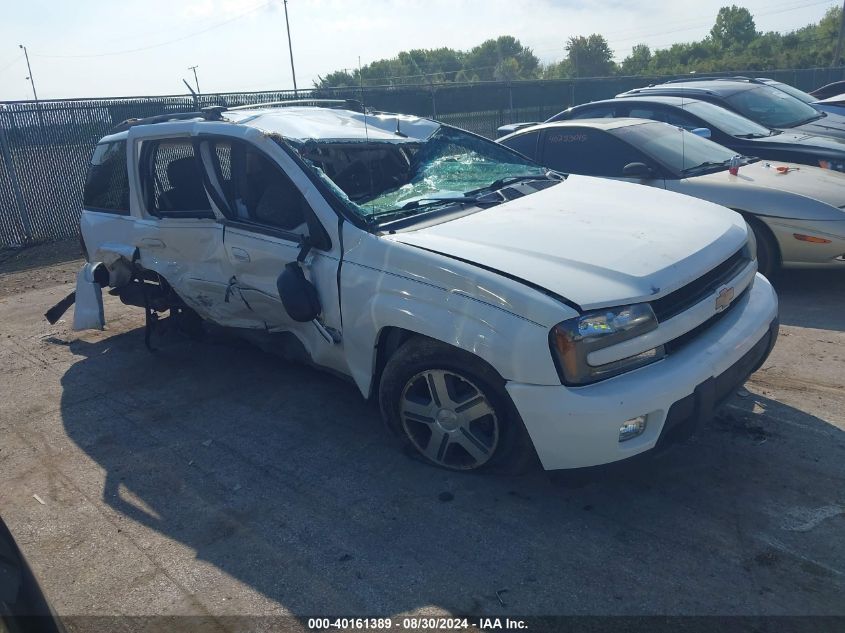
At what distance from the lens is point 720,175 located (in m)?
6.56

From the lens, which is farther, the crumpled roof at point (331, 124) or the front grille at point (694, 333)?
the crumpled roof at point (331, 124)

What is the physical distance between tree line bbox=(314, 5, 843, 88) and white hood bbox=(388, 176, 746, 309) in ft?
80.3

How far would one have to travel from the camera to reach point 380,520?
3490 mm

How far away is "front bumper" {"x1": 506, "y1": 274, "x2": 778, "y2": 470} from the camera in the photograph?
3.06 meters

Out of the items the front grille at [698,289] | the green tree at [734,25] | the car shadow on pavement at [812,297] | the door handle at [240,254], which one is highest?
the green tree at [734,25]

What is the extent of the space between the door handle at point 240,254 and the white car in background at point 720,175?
3.57 meters

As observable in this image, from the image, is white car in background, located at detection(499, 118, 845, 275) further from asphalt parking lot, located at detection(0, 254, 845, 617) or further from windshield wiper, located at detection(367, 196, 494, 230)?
windshield wiper, located at detection(367, 196, 494, 230)

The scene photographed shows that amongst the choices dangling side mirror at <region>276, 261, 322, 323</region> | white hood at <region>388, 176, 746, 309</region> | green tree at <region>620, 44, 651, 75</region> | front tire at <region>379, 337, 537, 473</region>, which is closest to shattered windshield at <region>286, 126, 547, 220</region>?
white hood at <region>388, 176, 746, 309</region>

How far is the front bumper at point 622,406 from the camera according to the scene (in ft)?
10.0

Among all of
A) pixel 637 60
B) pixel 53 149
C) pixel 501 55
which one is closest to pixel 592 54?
pixel 637 60

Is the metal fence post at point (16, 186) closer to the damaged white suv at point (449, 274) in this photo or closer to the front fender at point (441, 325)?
the damaged white suv at point (449, 274)

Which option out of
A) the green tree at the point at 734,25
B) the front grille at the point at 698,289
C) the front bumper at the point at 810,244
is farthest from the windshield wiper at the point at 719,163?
the green tree at the point at 734,25

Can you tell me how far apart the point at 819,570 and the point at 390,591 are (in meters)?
1.71

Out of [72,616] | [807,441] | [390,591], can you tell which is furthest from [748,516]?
[72,616]
